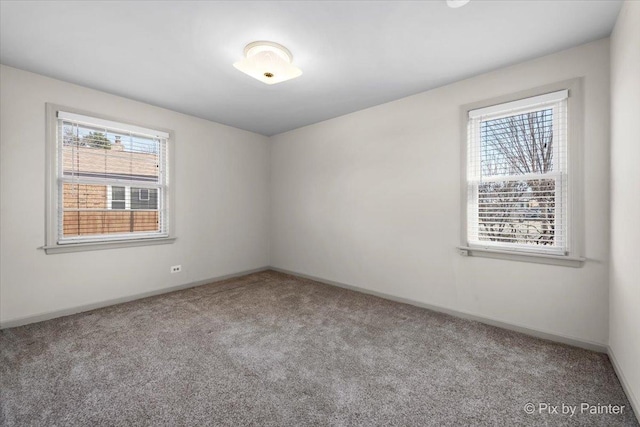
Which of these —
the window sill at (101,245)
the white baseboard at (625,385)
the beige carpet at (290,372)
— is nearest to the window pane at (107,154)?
the window sill at (101,245)

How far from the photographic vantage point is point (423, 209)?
3.17 meters

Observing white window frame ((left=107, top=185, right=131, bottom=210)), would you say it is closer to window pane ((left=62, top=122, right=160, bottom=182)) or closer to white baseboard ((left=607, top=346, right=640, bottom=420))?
window pane ((left=62, top=122, right=160, bottom=182))

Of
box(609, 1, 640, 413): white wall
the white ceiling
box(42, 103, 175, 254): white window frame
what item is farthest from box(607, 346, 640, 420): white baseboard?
box(42, 103, 175, 254): white window frame

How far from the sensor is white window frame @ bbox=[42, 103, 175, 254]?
9.26 ft

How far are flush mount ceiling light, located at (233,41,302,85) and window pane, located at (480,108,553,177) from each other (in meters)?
2.01

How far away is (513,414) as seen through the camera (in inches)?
61.3

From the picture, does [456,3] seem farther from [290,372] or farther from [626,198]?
[290,372]

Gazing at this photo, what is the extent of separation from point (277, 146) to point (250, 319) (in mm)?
3101

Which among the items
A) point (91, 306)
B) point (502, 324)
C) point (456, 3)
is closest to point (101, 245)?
point (91, 306)

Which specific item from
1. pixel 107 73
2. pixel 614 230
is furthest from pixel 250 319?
pixel 614 230

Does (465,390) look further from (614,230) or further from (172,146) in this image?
(172,146)

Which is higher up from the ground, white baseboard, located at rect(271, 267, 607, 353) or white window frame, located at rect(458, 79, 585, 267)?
white window frame, located at rect(458, 79, 585, 267)

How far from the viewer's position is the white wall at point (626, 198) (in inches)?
62.4

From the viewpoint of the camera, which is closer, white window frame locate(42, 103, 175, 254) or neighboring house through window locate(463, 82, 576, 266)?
neighboring house through window locate(463, 82, 576, 266)
